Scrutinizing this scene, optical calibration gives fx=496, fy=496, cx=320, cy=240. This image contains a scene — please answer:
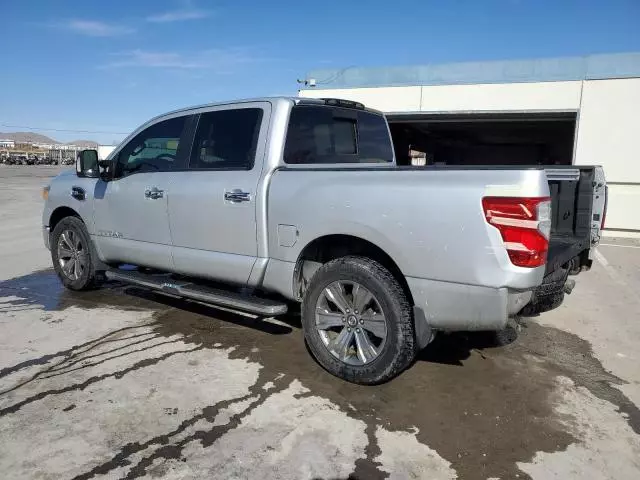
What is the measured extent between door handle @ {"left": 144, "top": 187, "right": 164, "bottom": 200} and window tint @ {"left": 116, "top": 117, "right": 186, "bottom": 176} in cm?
22

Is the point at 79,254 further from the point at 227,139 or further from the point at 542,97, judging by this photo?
the point at 542,97

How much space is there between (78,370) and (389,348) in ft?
7.73

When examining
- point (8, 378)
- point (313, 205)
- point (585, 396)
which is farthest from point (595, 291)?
point (8, 378)

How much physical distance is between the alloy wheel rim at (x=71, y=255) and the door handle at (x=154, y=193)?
1.39 m

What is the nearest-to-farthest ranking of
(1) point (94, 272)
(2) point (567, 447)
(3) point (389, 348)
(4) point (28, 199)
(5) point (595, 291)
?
1. (2) point (567, 447)
2. (3) point (389, 348)
3. (1) point (94, 272)
4. (5) point (595, 291)
5. (4) point (28, 199)

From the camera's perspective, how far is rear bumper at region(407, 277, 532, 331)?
2.95m

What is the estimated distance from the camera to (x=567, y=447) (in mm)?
2910

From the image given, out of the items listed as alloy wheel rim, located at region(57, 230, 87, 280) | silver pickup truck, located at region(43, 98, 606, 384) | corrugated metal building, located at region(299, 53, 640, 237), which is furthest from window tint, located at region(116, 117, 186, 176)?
corrugated metal building, located at region(299, 53, 640, 237)

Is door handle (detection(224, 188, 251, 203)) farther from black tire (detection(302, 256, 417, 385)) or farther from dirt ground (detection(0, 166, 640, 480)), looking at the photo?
dirt ground (detection(0, 166, 640, 480))

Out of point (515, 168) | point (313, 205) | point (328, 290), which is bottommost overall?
point (328, 290)

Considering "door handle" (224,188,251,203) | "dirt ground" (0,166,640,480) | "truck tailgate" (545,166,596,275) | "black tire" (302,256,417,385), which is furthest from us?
"truck tailgate" (545,166,596,275)

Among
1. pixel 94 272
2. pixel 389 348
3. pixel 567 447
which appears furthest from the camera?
pixel 94 272

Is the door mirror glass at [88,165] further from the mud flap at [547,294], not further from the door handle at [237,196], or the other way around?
the mud flap at [547,294]

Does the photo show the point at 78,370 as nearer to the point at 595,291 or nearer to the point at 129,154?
the point at 129,154
